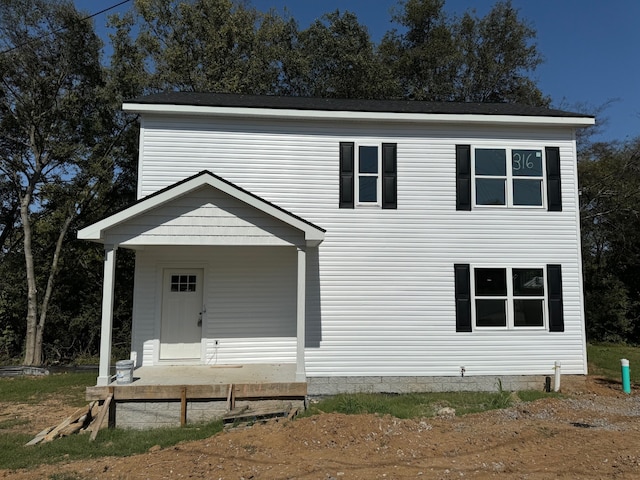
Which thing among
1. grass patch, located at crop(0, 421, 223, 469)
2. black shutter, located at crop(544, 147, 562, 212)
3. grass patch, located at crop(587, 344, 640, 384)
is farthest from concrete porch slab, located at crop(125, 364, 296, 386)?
grass patch, located at crop(587, 344, 640, 384)

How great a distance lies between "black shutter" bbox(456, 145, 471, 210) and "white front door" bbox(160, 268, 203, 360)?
236 inches

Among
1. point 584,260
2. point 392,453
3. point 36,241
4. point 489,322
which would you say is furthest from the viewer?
point 584,260

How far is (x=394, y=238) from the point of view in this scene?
31.1 feet

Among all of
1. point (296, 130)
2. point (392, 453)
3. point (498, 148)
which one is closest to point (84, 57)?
point (296, 130)

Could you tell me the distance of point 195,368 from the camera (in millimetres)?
8812

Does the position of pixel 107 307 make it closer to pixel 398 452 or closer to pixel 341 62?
pixel 398 452

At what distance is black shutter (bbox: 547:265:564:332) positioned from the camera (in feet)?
30.7

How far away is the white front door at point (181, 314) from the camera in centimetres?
919

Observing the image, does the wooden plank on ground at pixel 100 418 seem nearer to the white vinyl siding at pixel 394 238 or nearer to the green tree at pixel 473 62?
the white vinyl siding at pixel 394 238

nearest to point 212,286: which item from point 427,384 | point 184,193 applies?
point 184,193

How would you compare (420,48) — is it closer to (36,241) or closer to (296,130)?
(296,130)

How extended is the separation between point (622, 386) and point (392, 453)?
6.84 meters

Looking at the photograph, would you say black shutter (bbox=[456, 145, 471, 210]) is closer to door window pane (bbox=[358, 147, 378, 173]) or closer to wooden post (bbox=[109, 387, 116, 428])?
door window pane (bbox=[358, 147, 378, 173])

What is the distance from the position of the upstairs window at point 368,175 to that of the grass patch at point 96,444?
17.3 feet
